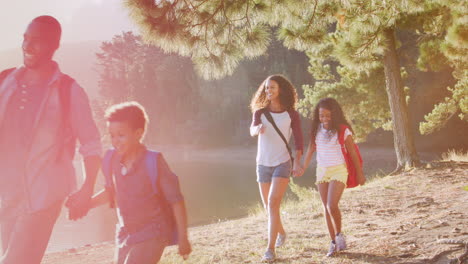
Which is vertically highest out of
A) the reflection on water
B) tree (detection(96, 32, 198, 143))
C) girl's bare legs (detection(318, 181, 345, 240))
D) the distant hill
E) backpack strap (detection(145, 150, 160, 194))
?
the distant hill

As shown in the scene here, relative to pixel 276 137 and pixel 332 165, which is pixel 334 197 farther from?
pixel 276 137

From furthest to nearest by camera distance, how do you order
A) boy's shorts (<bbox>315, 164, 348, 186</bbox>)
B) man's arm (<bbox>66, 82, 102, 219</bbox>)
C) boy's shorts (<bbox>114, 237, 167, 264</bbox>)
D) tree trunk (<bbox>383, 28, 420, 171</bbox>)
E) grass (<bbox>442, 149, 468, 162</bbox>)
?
grass (<bbox>442, 149, 468, 162</bbox>)
tree trunk (<bbox>383, 28, 420, 171</bbox>)
boy's shorts (<bbox>315, 164, 348, 186</bbox>)
man's arm (<bbox>66, 82, 102, 219</bbox>)
boy's shorts (<bbox>114, 237, 167, 264</bbox>)

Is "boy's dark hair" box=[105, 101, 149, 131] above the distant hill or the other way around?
the other way around

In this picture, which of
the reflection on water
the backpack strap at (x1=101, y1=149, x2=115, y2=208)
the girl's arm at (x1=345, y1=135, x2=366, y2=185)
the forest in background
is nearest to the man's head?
the backpack strap at (x1=101, y1=149, x2=115, y2=208)

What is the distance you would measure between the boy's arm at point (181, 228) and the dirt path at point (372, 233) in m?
2.49

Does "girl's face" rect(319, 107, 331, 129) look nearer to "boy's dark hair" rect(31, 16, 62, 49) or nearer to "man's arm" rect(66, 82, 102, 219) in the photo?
"man's arm" rect(66, 82, 102, 219)

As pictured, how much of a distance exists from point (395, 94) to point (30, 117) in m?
11.7

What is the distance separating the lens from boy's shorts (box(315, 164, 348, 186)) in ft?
15.8

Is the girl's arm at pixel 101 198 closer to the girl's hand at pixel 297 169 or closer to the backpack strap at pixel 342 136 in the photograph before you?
the girl's hand at pixel 297 169

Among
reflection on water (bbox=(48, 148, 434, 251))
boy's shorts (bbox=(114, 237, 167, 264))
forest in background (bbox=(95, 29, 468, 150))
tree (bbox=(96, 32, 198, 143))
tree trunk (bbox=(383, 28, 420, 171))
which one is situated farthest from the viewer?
tree (bbox=(96, 32, 198, 143))

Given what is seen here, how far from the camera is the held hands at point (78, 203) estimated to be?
2635 mm

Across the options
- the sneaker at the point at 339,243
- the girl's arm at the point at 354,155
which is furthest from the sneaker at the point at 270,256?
the girl's arm at the point at 354,155

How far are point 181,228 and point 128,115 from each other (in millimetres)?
673

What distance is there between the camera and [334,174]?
486 centimetres
